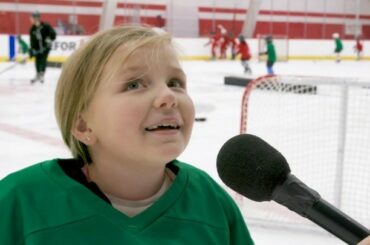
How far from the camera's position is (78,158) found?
114 centimetres

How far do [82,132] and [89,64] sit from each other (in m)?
0.14

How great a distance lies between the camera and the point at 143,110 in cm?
99

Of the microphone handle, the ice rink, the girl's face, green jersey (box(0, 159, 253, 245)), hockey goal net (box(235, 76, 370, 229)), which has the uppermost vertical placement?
the girl's face

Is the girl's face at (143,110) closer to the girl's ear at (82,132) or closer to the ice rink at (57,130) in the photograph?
the girl's ear at (82,132)

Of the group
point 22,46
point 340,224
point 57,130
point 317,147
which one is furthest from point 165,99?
point 22,46

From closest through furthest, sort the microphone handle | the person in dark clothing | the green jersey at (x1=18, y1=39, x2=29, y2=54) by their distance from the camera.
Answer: the microphone handle, the person in dark clothing, the green jersey at (x1=18, y1=39, x2=29, y2=54)

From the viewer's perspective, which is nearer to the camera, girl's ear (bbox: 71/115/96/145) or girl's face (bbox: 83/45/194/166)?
girl's face (bbox: 83/45/194/166)

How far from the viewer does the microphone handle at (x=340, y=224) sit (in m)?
0.72

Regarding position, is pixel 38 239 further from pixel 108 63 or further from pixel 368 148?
pixel 368 148

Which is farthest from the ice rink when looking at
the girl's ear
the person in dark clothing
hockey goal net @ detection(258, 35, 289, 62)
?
hockey goal net @ detection(258, 35, 289, 62)

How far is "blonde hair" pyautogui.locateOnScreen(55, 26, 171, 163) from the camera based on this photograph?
Result: 1.04 metres

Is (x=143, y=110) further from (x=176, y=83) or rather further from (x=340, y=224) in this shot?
(x=340, y=224)

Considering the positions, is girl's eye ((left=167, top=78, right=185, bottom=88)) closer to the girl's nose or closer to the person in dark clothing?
the girl's nose

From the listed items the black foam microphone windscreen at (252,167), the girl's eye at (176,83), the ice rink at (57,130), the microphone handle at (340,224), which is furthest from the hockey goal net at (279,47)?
the microphone handle at (340,224)
